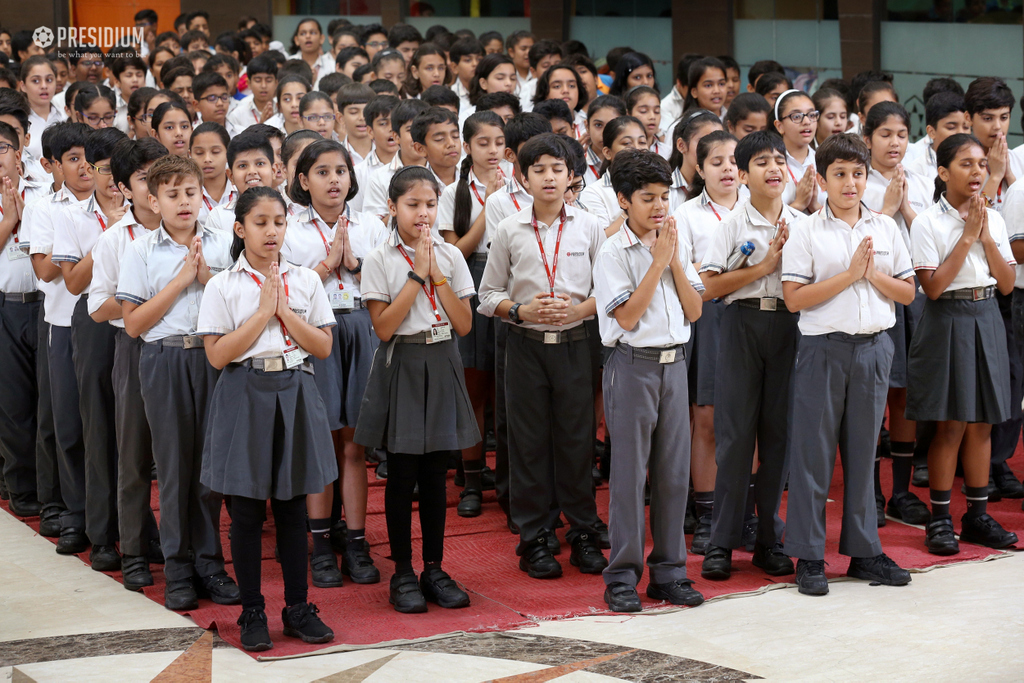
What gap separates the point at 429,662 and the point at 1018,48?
7250mm

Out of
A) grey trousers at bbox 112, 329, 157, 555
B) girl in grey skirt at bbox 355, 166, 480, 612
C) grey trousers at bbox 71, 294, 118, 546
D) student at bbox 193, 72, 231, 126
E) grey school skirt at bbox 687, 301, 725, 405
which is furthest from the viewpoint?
student at bbox 193, 72, 231, 126

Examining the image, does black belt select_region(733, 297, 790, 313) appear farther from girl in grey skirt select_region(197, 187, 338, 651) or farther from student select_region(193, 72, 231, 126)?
student select_region(193, 72, 231, 126)

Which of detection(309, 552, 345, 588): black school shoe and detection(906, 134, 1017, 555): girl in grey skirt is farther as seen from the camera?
detection(906, 134, 1017, 555): girl in grey skirt

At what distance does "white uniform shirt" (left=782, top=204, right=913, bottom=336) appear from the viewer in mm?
4199

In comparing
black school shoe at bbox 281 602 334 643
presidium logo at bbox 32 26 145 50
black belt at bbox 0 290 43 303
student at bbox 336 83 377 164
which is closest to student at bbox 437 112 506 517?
black school shoe at bbox 281 602 334 643

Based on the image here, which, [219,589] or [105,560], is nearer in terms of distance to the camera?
[219,589]

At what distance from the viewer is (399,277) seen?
13.7 ft

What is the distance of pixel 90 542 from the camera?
4.80 meters

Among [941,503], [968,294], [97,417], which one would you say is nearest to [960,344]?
[968,294]

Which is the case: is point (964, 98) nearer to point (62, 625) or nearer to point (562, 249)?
point (562, 249)

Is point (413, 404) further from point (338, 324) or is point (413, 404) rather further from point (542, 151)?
point (542, 151)

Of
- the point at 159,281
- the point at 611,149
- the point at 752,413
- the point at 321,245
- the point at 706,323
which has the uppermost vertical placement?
the point at 611,149

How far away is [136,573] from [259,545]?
0.82 meters

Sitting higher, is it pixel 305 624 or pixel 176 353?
pixel 176 353
